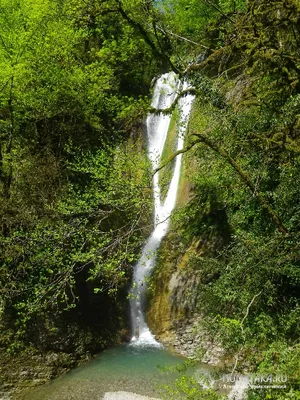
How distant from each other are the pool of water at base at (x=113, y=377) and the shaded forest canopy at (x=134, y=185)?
2.99 ft

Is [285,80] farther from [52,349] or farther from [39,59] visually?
[52,349]

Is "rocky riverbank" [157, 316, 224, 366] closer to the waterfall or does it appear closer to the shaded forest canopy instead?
the waterfall

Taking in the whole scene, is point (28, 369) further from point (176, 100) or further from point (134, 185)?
point (176, 100)

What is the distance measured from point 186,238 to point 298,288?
603 centimetres

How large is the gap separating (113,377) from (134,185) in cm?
496

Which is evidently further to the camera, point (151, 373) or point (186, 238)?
point (186, 238)

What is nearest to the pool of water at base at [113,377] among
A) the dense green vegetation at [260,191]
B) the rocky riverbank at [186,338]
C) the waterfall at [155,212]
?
the rocky riverbank at [186,338]

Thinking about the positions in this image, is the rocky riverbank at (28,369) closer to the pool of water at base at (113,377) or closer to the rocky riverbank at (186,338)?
the pool of water at base at (113,377)

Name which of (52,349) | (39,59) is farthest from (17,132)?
(52,349)

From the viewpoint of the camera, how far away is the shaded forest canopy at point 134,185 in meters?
5.62

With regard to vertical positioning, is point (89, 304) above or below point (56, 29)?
below

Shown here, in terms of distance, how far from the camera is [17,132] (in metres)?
11.2

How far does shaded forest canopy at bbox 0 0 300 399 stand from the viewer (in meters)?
5.62

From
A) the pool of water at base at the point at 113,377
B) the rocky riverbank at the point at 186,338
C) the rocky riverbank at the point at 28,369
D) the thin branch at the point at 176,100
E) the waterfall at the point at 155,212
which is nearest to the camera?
the pool of water at base at the point at 113,377
